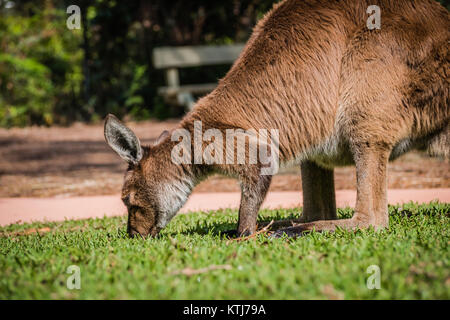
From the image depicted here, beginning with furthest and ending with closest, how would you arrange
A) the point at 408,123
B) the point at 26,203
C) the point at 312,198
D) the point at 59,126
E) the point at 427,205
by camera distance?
the point at 59,126
the point at 26,203
the point at 427,205
the point at 312,198
the point at 408,123

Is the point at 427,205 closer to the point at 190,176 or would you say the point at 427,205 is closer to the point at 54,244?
the point at 190,176

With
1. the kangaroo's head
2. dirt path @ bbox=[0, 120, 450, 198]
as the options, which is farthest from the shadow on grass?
dirt path @ bbox=[0, 120, 450, 198]

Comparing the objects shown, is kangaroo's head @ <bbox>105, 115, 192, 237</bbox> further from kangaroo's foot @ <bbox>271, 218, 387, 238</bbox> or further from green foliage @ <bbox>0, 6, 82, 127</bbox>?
green foliage @ <bbox>0, 6, 82, 127</bbox>

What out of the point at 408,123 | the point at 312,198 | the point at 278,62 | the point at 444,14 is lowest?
the point at 312,198

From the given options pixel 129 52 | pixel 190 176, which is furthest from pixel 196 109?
pixel 129 52

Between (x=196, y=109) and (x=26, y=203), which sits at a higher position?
(x=196, y=109)

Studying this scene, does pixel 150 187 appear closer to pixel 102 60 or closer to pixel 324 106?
pixel 324 106

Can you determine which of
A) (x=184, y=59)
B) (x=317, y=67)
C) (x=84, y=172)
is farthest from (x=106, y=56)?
(x=317, y=67)

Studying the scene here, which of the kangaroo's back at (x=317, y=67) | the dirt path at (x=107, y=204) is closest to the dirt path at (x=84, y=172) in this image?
the dirt path at (x=107, y=204)

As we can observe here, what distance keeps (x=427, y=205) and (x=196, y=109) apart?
260cm

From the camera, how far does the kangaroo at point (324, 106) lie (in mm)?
3570

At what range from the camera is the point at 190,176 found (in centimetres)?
390

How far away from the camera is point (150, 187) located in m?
3.82

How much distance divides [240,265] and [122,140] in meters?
1.47
